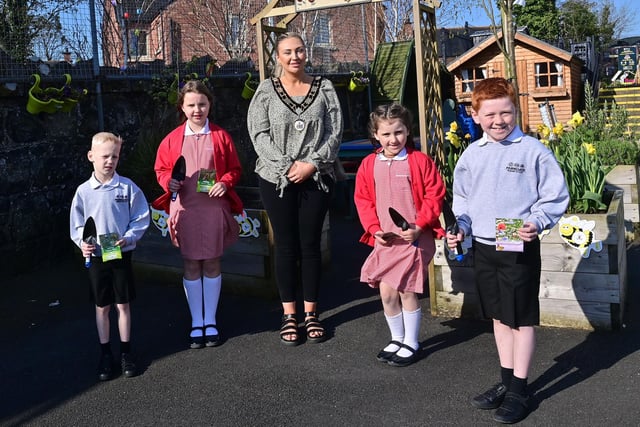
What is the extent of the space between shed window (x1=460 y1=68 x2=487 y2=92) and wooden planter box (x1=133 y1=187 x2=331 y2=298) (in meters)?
12.9

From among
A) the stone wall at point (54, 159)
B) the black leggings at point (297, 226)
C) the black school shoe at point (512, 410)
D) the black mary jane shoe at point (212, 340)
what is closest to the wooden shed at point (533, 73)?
the stone wall at point (54, 159)

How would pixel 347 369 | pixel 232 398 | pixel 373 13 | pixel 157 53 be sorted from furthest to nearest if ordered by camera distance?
pixel 373 13
pixel 157 53
pixel 347 369
pixel 232 398

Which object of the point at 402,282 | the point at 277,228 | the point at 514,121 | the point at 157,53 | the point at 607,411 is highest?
the point at 157,53

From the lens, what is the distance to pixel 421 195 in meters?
3.98

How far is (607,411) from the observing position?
329 centimetres

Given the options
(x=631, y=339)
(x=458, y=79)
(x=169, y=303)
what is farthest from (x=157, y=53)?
(x=458, y=79)

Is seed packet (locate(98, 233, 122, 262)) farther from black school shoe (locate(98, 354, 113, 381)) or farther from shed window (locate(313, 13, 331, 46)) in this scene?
shed window (locate(313, 13, 331, 46))

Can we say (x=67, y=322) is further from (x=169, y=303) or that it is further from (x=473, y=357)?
(x=473, y=357)

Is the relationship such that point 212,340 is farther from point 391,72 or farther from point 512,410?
point 391,72

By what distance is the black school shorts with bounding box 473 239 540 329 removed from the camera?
10.8 ft

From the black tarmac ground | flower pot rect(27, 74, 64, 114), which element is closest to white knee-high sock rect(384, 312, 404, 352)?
the black tarmac ground

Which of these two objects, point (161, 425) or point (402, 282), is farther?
point (402, 282)

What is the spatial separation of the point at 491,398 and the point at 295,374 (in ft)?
3.63

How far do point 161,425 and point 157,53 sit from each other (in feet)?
18.8
